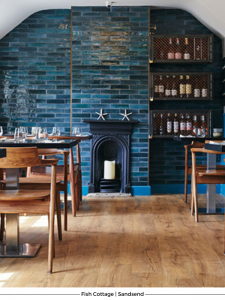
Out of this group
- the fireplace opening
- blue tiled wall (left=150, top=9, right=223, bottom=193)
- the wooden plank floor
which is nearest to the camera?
the wooden plank floor

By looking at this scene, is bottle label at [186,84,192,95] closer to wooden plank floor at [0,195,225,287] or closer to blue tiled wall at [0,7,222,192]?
blue tiled wall at [0,7,222,192]

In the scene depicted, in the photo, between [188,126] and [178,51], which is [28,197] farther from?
[178,51]

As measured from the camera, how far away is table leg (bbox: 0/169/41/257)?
299cm

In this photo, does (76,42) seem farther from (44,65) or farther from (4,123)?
(4,123)

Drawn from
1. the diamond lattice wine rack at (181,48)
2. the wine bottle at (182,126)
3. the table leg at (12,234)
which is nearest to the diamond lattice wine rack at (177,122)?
the wine bottle at (182,126)

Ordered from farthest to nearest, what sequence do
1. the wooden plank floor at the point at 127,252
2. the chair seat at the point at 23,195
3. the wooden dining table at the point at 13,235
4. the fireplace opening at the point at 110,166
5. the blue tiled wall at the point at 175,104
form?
the blue tiled wall at the point at 175,104 < the fireplace opening at the point at 110,166 < the wooden dining table at the point at 13,235 < the chair seat at the point at 23,195 < the wooden plank floor at the point at 127,252

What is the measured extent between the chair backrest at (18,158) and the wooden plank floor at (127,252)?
776 millimetres

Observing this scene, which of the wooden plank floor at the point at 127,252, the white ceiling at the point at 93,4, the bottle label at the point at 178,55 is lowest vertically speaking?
the wooden plank floor at the point at 127,252

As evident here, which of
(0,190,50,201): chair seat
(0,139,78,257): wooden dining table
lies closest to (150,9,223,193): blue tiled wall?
(0,139,78,257): wooden dining table

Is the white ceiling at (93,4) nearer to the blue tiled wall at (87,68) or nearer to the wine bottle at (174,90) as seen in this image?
the blue tiled wall at (87,68)

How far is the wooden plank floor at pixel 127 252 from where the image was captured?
2.56 metres

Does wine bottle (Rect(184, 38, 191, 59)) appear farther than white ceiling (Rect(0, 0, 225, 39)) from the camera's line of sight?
Yes

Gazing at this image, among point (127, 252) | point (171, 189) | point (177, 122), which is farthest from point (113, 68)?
point (127, 252)

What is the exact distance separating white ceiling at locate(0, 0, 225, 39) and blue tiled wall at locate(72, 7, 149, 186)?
179mm
